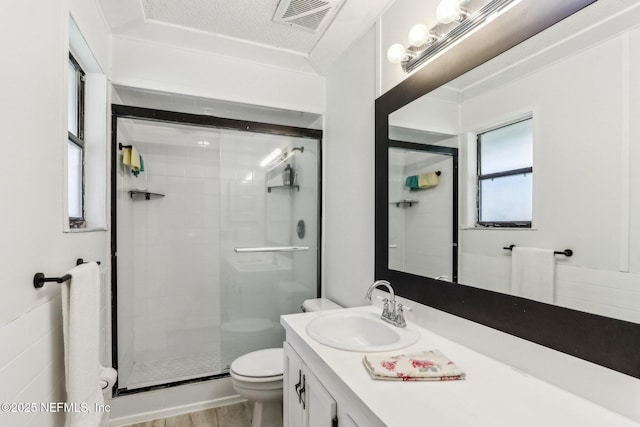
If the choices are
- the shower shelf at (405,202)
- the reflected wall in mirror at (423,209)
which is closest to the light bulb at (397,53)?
the reflected wall in mirror at (423,209)

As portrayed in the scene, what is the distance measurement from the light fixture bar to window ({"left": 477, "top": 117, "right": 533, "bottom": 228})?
1.35 ft

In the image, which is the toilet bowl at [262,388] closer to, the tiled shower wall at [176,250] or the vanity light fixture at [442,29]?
the tiled shower wall at [176,250]

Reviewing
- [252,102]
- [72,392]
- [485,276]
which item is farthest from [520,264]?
[252,102]

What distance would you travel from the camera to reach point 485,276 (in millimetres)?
1165

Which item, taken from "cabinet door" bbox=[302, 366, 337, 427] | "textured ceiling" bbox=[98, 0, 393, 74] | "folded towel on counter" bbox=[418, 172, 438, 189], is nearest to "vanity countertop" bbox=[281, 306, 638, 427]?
"cabinet door" bbox=[302, 366, 337, 427]

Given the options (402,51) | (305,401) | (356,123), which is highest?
(402,51)

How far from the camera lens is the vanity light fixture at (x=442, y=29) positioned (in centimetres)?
114

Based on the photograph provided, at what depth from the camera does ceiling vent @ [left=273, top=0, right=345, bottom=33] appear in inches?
69.4

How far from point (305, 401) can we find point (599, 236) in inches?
45.9

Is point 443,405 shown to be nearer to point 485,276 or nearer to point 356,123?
point 485,276

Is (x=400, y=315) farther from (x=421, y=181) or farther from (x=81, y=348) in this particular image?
(x=81, y=348)

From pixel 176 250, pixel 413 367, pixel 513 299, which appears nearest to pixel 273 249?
pixel 176 250

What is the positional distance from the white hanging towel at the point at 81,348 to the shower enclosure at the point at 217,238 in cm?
125

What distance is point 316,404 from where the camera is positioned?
3.88 feet
